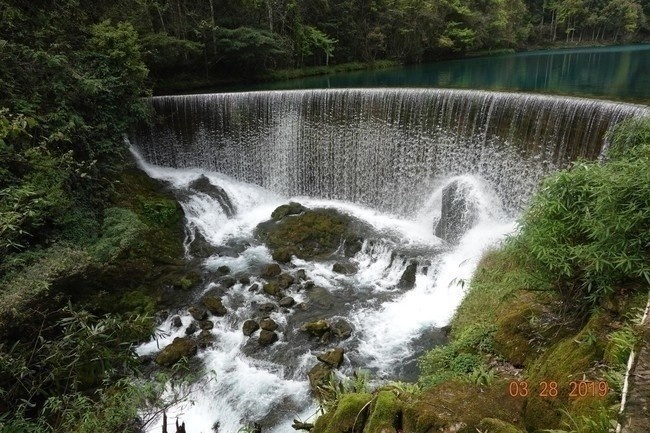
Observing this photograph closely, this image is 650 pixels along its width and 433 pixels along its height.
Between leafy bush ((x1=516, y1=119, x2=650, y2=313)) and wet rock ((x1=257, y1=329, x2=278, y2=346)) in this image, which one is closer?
leafy bush ((x1=516, y1=119, x2=650, y2=313))

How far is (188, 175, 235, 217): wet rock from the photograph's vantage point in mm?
12336

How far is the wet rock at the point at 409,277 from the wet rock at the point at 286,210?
13.2ft

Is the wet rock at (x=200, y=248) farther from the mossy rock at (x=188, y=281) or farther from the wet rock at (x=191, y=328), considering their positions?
the wet rock at (x=191, y=328)

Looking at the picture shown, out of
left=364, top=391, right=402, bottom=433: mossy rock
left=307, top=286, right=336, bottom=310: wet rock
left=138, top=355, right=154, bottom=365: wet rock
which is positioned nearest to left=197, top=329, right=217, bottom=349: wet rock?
left=138, top=355, right=154, bottom=365: wet rock

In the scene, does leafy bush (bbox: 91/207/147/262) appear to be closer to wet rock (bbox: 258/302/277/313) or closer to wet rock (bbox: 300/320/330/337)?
wet rock (bbox: 258/302/277/313)

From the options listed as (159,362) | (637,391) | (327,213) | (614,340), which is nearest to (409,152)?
(327,213)

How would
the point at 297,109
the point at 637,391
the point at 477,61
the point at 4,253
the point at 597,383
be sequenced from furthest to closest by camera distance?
the point at 477,61, the point at 297,109, the point at 4,253, the point at 597,383, the point at 637,391

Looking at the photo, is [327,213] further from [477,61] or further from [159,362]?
[477,61]

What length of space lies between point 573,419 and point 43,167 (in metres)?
7.88

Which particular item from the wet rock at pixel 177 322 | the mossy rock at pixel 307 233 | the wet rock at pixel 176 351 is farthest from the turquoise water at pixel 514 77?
the wet rock at pixel 176 351

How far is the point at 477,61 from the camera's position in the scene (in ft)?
96.0

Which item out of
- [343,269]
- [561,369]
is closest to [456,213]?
[343,269]

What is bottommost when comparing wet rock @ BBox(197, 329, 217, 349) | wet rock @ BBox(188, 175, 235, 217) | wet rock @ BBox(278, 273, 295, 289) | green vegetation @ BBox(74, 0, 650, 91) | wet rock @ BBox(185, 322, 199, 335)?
wet rock @ BBox(197, 329, 217, 349)

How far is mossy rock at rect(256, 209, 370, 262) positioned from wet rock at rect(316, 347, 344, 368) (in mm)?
3343
